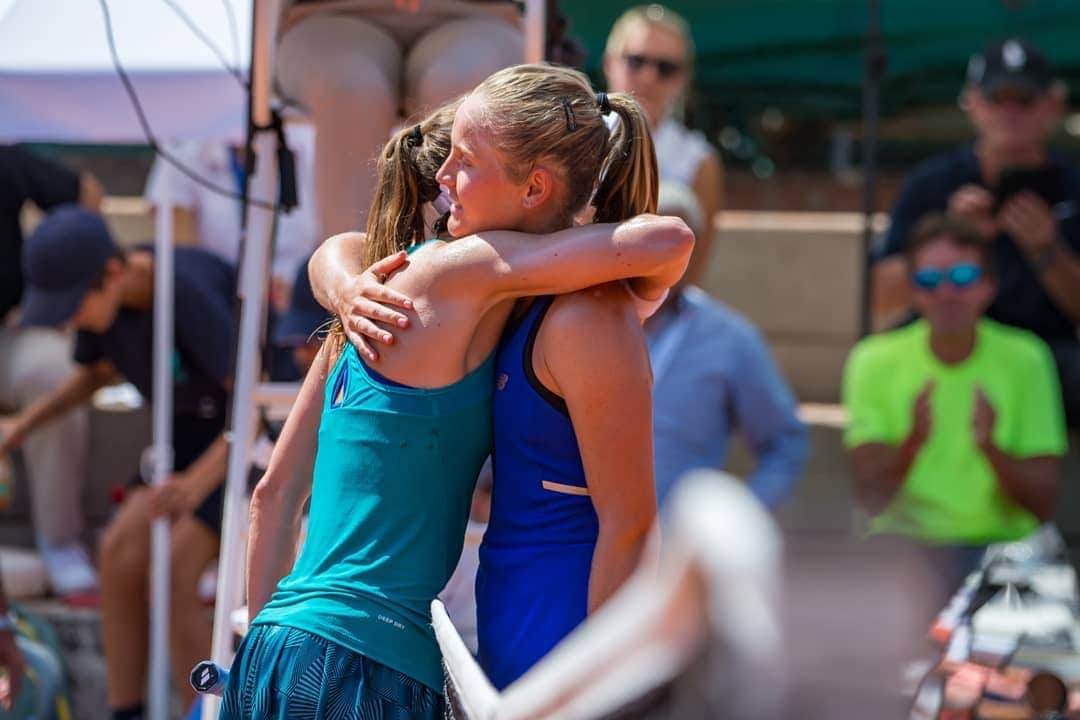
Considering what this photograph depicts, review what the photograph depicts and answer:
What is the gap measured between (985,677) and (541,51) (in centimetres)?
151

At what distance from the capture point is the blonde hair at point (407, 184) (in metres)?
2.18

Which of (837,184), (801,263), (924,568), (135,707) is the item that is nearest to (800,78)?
(801,263)

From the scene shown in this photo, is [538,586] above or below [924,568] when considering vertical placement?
above

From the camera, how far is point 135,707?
4.59 metres

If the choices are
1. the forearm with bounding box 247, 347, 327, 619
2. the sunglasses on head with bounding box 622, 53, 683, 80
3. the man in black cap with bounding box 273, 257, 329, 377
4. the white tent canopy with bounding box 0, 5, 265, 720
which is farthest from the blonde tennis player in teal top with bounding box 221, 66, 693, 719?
the sunglasses on head with bounding box 622, 53, 683, 80

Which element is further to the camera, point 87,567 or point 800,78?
point 800,78

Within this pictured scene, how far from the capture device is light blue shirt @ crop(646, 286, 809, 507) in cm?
412

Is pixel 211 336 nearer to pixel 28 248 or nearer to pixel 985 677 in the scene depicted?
pixel 28 248

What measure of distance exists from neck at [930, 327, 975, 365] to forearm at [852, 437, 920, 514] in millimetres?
275

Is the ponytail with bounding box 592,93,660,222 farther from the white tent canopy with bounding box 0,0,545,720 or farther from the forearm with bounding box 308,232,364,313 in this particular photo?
the white tent canopy with bounding box 0,0,545,720

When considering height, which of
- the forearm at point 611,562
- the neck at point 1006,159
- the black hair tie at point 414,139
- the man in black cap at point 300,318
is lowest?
the man in black cap at point 300,318

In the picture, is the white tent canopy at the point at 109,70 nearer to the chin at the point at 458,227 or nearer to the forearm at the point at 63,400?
the forearm at the point at 63,400

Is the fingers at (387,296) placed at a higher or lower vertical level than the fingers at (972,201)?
higher

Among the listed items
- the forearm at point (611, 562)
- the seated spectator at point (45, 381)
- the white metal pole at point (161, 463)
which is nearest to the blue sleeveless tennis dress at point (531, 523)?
the forearm at point (611, 562)
